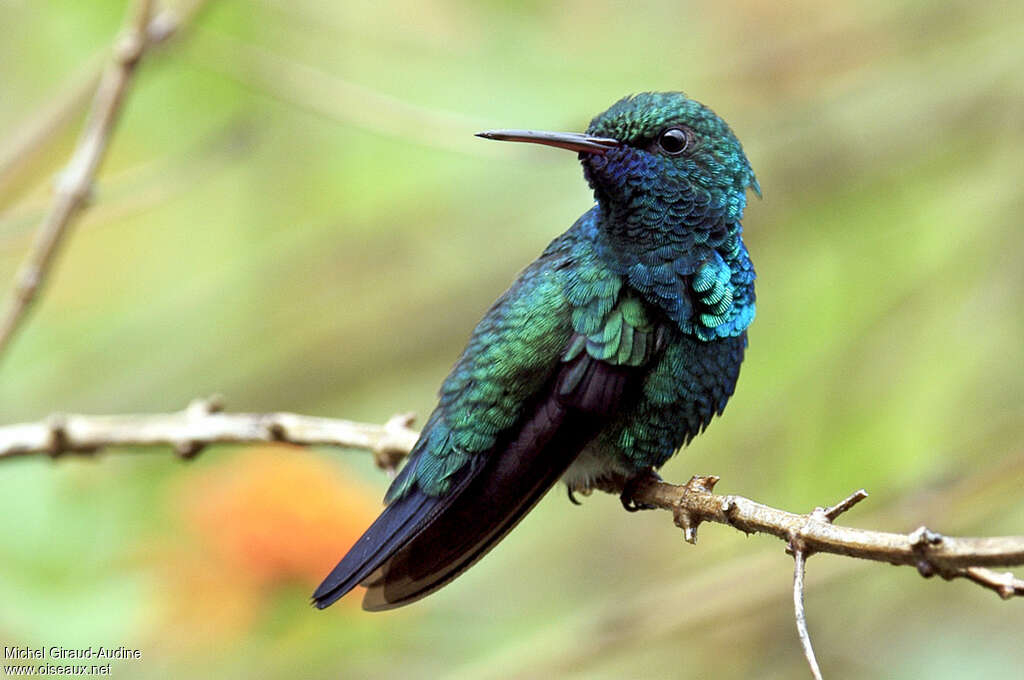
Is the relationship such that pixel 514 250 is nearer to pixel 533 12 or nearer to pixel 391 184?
pixel 391 184

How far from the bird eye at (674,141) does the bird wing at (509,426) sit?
324 millimetres

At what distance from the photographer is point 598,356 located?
2.45 metres

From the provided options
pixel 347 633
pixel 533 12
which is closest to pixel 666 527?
pixel 347 633

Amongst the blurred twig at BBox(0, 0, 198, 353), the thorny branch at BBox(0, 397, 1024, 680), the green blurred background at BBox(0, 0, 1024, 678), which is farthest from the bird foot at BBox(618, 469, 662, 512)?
the blurred twig at BBox(0, 0, 198, 353)

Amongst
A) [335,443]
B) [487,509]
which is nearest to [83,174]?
[335,443]

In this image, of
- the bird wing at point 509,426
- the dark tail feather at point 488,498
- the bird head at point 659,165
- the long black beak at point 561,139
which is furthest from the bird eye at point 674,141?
the dark tail feather at point 488,498

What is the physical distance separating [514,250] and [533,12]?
882mm

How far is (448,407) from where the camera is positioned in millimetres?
2582

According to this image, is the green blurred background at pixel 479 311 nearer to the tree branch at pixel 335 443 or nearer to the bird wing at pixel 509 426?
the tree branch at pixel 335 443

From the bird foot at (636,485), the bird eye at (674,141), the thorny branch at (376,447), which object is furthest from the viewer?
the bird eye at (674,141)

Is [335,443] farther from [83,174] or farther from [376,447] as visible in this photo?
[83,174]

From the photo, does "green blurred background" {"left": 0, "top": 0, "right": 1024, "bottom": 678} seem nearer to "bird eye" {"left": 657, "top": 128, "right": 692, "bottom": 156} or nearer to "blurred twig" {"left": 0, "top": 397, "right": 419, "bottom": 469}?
"blurred twig" {"left": 0, "top": 397, "right": 419, "bottom": 469}

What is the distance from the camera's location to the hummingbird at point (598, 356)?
2.42 metres

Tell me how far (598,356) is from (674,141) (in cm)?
58
